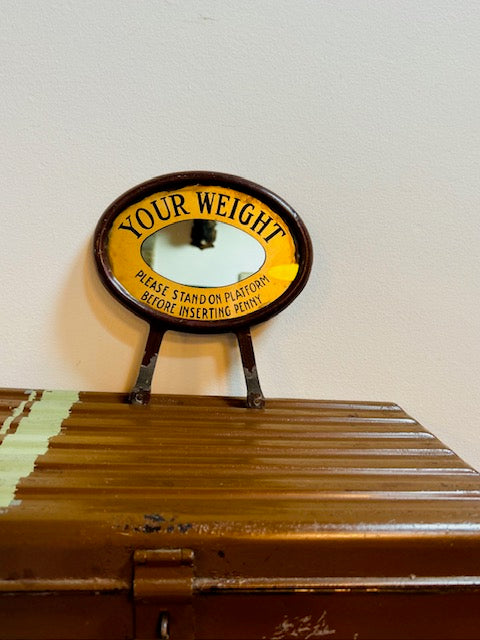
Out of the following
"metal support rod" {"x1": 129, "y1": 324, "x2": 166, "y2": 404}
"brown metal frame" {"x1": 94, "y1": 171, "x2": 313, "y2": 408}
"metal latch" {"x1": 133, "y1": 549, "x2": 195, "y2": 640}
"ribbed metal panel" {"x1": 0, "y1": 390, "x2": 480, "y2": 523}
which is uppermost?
"brown metal frame" {"x1": 94, "y1": 171, "x2": 313, "y2": 408}

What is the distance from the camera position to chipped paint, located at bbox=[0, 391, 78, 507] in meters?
0.61

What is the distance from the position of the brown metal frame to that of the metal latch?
388 millimetres

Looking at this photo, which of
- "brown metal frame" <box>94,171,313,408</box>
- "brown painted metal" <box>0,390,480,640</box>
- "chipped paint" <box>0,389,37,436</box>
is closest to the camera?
"brown painted metal" <box>0,390,480,640</box>

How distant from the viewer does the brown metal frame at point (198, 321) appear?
890 mm

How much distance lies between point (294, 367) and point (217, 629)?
526 millimetres

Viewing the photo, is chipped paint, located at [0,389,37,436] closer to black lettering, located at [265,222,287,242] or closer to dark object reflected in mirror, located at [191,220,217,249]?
dark object reflected in mirror, located at [191,220,217,249]

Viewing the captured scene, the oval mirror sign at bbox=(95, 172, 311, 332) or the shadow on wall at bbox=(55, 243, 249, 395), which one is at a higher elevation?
the oval mirror sign at bbox=(95, 172, 311, 332)

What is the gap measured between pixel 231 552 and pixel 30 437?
361mm

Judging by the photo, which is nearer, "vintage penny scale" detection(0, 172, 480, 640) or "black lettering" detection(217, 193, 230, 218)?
"vintage penny scale" detection(0, 172, 480, 640)

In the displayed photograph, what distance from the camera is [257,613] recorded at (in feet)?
1.87

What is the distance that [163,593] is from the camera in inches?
21.5

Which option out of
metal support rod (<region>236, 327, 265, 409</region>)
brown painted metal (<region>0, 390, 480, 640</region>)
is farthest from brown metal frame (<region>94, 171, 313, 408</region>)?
brown painted metal (<region>0, 390, 480, 640</region>)

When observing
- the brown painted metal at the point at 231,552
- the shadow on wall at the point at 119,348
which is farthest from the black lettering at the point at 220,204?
the brown painted metal at the point at 231,552

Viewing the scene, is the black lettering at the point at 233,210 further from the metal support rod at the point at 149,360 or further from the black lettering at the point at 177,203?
the metal support rod at the point at 149,360
